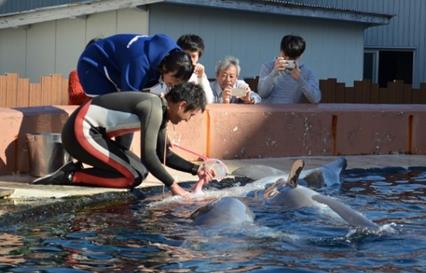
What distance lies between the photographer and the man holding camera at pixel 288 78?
9836 mm

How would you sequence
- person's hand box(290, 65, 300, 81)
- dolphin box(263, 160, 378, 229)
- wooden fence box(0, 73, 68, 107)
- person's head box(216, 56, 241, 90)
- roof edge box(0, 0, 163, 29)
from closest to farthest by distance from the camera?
dolphin box(263, 160, 378, 229) → person's head box(216, 56, 241, 90) → person's hand box(290, 65, 300, 81) → wooden fence box(0, 73, 68, 107) → roof edge box(0, 0, 163, 29)

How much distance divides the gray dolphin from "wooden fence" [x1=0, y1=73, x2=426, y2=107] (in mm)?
6536

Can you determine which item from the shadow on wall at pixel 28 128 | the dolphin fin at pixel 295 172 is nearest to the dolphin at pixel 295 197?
the dolphin fin at pixel 295 172

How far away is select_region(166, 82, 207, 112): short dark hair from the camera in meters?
6.87

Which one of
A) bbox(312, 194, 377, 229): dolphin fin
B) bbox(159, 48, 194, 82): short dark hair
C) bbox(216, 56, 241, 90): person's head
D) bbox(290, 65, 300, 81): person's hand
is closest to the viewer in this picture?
bbox(312, 194, 377, 229): dolphin fin

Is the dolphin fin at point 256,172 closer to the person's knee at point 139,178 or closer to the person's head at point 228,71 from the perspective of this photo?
the person's knee at point 139,178

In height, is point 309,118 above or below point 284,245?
above

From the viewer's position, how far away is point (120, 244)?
5.78 metres

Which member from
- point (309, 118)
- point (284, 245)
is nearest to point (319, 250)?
point (284, 245)

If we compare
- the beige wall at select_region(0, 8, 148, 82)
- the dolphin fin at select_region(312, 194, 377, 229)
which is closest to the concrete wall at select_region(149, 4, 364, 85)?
the beige wall at select_region(0, 8, 148, 82)

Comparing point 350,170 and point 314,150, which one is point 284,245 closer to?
point 350,170

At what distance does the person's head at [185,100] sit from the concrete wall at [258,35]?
32.6 ft

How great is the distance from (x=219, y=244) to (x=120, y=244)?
61cm

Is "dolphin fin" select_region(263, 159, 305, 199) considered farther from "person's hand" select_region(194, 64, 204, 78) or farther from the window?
the window
